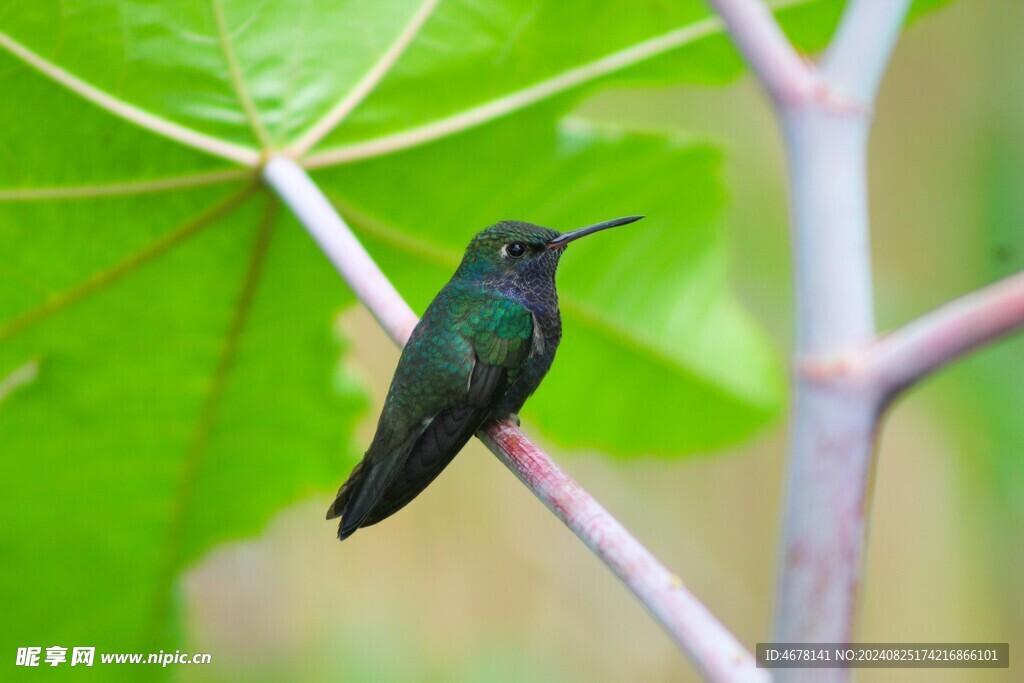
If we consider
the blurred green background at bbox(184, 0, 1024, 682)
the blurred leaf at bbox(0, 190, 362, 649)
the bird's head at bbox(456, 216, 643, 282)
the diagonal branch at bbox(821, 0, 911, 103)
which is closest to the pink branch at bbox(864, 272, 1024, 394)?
the diagonal branch at bbox(821, 0, 911, 103)

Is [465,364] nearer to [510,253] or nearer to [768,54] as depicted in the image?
[510,253]

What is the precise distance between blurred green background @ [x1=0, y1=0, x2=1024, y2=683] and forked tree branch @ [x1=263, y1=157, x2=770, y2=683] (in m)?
0.39

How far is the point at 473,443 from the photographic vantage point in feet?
8.24

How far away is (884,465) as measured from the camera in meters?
2.80

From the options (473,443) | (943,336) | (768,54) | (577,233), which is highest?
(473,443)

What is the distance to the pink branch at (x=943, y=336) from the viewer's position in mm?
442

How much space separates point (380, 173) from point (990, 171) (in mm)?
1743

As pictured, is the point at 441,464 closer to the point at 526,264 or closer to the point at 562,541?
the point at 526,264

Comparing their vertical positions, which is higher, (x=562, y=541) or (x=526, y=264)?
(x=562, y=541)

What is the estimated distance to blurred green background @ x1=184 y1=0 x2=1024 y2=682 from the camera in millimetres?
2521

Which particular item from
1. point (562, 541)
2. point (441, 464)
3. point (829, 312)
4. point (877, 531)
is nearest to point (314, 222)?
point (441, 464)

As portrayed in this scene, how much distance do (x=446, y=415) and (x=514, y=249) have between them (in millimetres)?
286

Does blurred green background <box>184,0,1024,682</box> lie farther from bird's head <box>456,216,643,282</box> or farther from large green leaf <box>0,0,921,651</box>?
bird's head <box>456,216,643,282</box>

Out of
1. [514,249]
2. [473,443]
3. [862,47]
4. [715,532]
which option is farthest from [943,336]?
[715,532]
